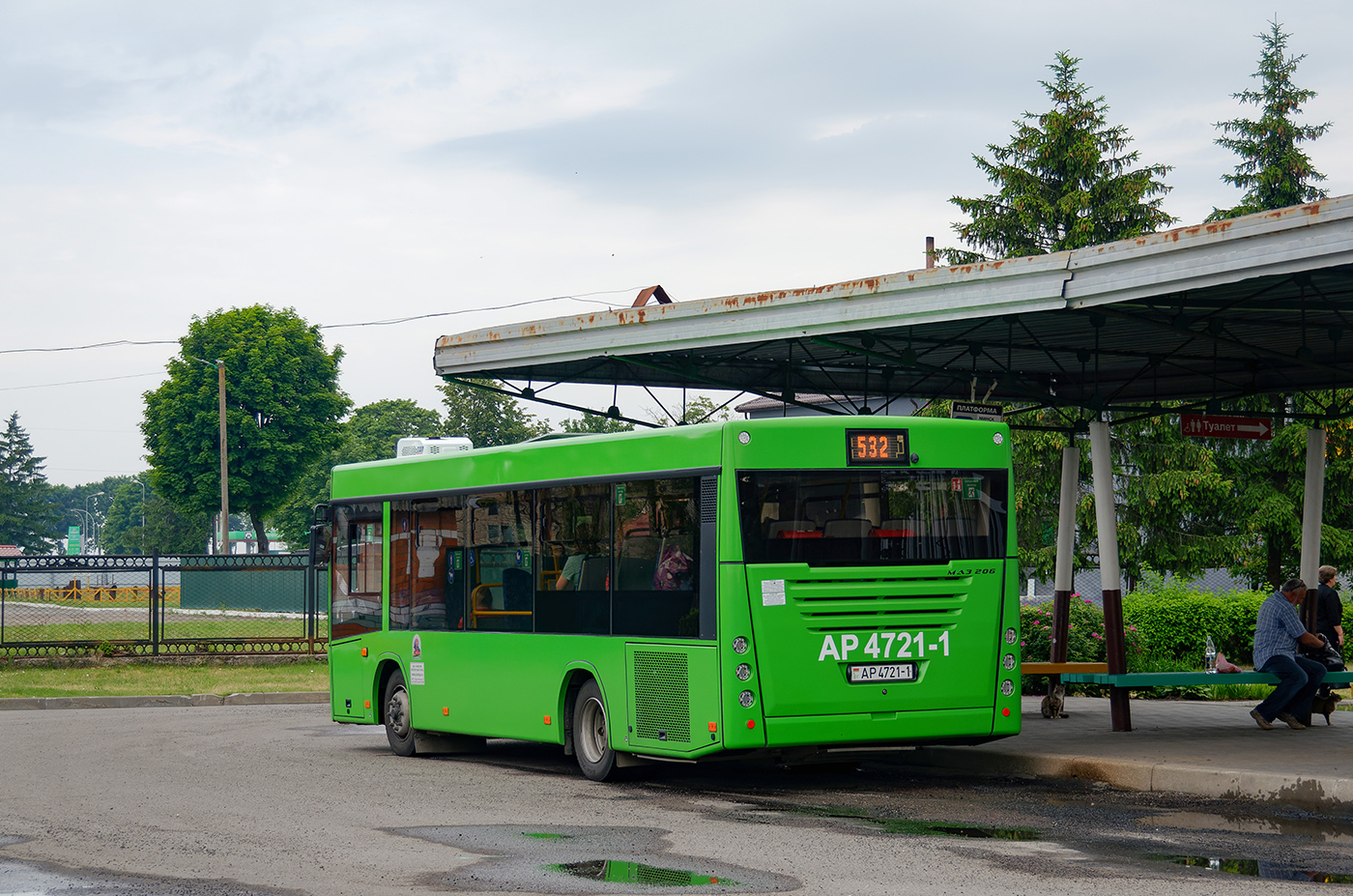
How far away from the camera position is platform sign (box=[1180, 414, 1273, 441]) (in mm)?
16297

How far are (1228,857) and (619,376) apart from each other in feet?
38.5

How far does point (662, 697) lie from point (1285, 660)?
652 centimetres

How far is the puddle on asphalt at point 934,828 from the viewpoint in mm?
9555

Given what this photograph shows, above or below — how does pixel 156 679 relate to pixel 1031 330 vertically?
below

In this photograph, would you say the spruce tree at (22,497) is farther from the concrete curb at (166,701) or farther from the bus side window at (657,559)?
the bus side window at (657,559)

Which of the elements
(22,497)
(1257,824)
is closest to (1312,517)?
(1257,824)

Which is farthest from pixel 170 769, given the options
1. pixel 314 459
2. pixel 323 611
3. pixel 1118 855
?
pixel 314 459

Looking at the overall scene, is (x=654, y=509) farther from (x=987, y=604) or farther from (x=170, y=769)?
(x=170, y=769)

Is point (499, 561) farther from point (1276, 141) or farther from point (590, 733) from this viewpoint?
point (1276, 141)

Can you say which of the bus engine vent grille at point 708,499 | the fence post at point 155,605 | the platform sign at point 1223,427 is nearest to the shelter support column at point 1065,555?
the platform sign at point 1223,427

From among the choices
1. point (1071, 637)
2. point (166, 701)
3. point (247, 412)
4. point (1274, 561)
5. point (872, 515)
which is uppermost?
point (247, 412)

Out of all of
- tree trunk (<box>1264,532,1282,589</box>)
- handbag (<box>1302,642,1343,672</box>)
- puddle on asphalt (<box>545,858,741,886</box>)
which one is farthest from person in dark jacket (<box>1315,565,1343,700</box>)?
tree trunk (<box>1264,532,1282,589</box>)

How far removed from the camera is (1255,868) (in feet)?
27.3

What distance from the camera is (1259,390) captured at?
56.1 feet
